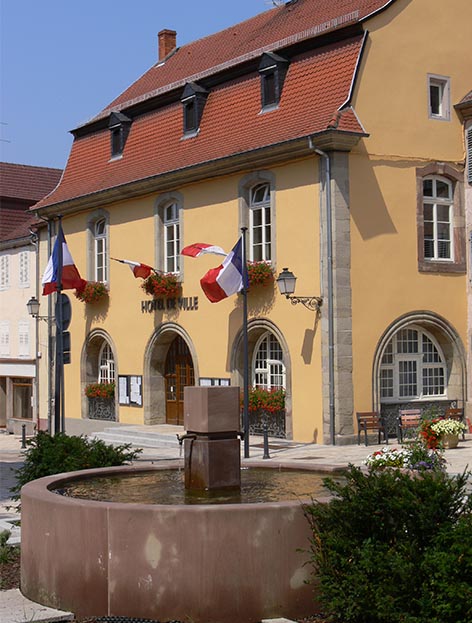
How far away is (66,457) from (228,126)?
14821 millimetres

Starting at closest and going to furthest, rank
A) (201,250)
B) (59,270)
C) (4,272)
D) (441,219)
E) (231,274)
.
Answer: (231,274), (59,270), (201,250), (441,219), (4,272)

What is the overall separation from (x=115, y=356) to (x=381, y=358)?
31.3 ft

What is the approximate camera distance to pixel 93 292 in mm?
30547

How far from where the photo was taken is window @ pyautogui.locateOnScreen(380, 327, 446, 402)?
24109mm

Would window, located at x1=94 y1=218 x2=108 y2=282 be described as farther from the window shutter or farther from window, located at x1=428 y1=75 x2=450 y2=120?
the window shutter

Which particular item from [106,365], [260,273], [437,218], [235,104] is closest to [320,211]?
[260,273]

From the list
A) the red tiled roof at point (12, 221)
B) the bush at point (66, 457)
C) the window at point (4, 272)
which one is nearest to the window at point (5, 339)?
the window at point (4, 272)

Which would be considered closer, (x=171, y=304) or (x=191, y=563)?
(x=191, y=563)

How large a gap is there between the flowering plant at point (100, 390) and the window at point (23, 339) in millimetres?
5288

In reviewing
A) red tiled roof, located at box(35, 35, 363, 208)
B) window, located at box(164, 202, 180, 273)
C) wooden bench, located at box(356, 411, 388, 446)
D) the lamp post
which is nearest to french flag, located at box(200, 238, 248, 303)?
red tiled roof, located at box(35, 35, 363, 208)

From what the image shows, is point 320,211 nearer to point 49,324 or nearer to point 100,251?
point 100,251

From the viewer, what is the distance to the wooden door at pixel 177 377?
2811cm

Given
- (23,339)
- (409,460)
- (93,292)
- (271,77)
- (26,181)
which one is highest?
(26,181)

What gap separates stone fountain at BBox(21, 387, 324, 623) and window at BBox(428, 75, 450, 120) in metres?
18.2
